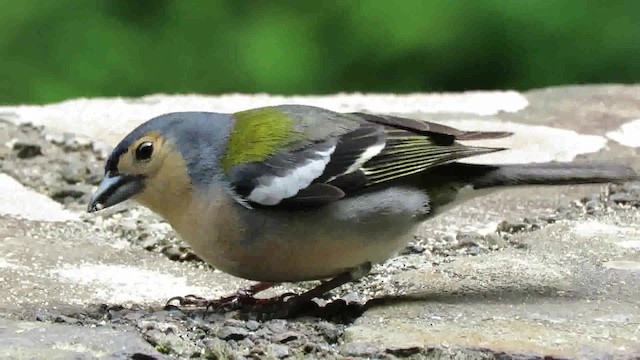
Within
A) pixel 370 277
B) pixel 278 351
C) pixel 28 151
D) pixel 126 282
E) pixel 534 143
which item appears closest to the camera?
pixel 278 351

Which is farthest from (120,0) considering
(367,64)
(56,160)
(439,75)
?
(56,160)

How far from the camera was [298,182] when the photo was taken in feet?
9.17

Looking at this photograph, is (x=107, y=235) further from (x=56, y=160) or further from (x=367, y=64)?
(x=367, y=64)

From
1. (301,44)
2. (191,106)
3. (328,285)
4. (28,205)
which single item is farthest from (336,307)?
(301,44)

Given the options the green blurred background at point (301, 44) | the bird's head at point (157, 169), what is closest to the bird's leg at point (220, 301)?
the bird's head at point (157, 169)

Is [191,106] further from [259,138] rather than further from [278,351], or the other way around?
[278,351]

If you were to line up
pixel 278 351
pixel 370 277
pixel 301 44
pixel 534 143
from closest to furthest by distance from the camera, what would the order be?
1. pixel 278 351
2. pixel 370 277
3. pixel 534 143
4. pixel 301 44

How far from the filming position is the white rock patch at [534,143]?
160 inches

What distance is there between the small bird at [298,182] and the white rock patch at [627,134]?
1.33 m

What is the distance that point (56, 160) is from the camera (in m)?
4.03

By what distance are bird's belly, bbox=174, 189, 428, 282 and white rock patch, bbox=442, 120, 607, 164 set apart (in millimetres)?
1254

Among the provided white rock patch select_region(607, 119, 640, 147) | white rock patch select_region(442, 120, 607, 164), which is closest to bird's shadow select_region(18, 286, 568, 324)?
white rock patch select_region(442, 120, 607, 164)

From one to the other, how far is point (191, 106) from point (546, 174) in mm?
2257

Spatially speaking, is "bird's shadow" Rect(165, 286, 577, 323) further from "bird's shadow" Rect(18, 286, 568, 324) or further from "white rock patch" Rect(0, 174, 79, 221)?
"white rock patch" Rect(0, 174, 79, 221)
